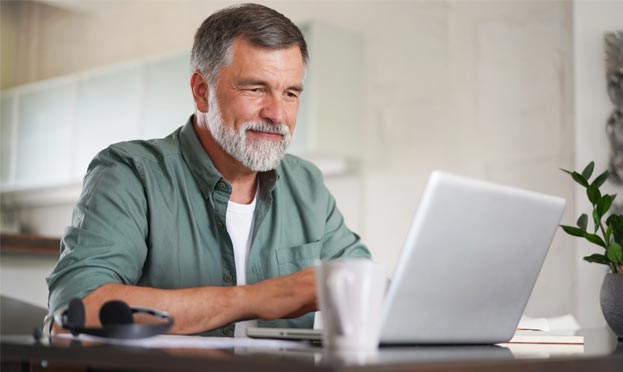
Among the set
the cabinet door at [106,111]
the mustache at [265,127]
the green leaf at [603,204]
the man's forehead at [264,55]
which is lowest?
the green leaf at [603,204]

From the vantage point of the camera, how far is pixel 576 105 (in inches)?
116

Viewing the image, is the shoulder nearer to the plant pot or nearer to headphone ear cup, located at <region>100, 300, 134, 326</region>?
the plant pot

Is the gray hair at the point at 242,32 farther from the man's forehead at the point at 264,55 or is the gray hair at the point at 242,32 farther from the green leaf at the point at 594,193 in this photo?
the green leaf at the point at 594,193

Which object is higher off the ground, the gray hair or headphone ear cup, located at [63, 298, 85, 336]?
the gray hair

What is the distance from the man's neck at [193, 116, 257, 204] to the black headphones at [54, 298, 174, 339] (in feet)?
3.03

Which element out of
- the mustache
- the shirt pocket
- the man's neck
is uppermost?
the mustache

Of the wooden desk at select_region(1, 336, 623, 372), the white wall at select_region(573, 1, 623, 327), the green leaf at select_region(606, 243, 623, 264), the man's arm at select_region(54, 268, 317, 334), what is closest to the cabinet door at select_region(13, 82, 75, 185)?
the white wall at select_region(573, 1, 623, 327)

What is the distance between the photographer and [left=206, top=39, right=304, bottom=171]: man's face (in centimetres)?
191

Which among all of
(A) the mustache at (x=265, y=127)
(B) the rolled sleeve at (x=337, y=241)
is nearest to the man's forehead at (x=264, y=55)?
(A) the mustache at (x=265, y=127)

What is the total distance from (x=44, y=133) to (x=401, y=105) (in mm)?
2808

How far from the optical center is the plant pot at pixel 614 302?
156cm

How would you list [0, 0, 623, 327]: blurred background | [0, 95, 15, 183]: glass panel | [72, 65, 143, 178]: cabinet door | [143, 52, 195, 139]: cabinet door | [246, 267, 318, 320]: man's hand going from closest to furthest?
[246, 267, 318, 320]: man's hand → [0, 0, 623, 327]: blurred background → [143, 52, 195, 139]: cabinet door → [72, 65, 143, 178]: cabinet door → [0, 95, 15, 183]: glass panel

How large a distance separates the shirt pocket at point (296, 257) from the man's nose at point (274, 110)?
294 millimetres

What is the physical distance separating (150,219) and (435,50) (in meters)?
2.43
